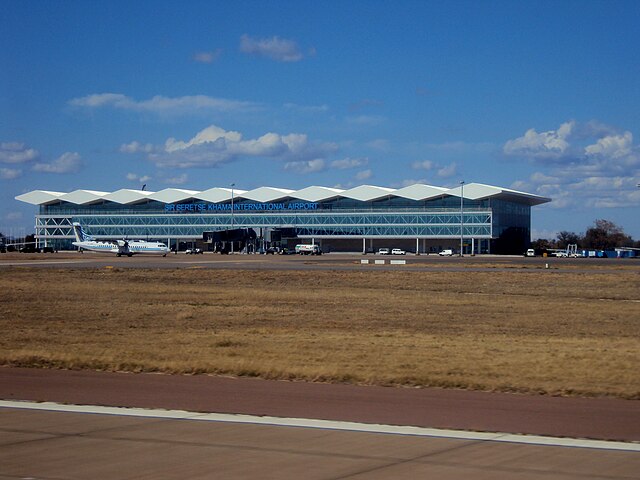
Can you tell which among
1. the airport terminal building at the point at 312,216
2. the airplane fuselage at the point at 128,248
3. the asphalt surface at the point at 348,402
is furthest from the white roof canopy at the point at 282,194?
the asphalt surface at the point at 348,402

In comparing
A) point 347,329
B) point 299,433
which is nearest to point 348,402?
point 299,433

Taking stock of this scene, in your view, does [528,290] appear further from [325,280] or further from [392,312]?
[392,312]

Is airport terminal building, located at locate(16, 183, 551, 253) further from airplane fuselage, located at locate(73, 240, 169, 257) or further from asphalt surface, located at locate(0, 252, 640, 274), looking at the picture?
asphalt surface, located at locate(0, 252, 640, 274)

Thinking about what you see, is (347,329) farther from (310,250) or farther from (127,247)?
(310,250)

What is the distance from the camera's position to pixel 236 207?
167 metres

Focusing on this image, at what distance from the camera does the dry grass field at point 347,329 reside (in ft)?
57.0

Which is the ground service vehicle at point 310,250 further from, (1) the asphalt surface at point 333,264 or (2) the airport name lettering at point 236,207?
(1) the asphalt surface at point 333,264

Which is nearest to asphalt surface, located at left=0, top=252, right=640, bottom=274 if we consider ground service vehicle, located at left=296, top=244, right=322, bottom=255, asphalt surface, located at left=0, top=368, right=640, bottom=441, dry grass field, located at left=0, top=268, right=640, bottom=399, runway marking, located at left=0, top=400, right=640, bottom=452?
dry grass field, located at left=0, top=268, right=640, bottom=399

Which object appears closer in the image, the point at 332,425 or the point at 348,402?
the point at 332,425

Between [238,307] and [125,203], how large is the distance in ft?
461

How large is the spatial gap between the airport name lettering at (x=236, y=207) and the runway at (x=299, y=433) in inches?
5830

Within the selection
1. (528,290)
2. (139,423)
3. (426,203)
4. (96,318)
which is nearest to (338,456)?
(139,423)

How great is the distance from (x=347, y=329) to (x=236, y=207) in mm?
140772

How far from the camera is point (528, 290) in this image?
48625 millimetres
